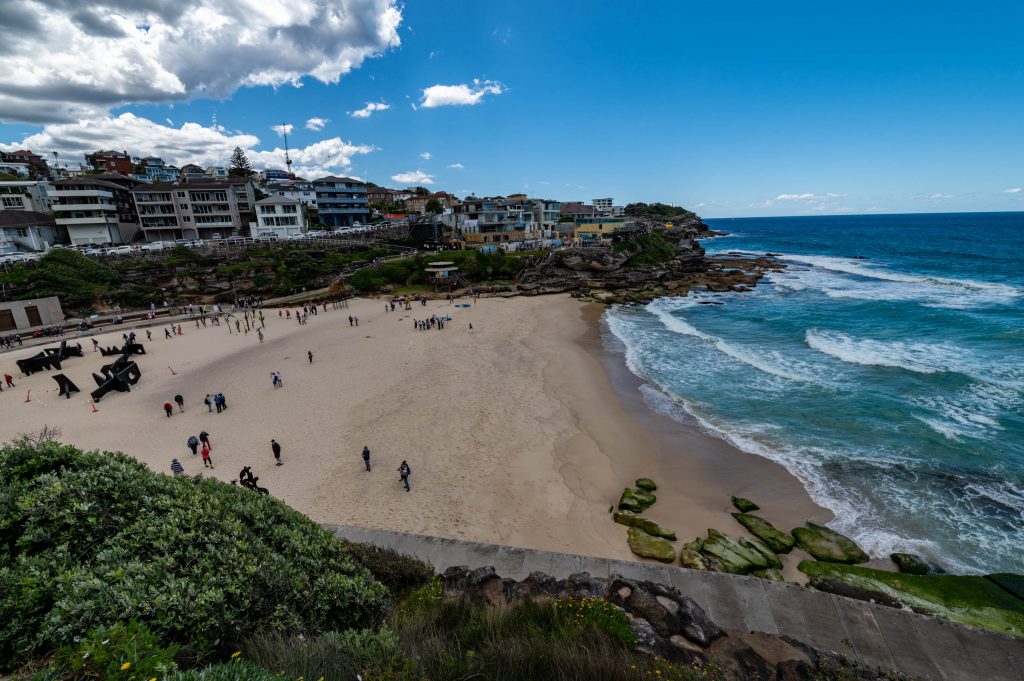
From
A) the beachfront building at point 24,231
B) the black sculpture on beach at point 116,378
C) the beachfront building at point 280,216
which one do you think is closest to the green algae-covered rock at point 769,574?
the black sculpture on beach at point 116,378

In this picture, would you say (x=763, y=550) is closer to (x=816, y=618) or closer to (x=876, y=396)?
(x=816, y=618)

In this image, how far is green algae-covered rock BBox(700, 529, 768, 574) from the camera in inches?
428

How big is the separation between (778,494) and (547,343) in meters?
19.5

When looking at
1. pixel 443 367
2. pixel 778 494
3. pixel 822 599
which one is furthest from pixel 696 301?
pixel 822 599

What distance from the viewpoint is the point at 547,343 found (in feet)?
105

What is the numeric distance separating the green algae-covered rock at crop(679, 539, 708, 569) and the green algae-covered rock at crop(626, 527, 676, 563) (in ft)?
0.80

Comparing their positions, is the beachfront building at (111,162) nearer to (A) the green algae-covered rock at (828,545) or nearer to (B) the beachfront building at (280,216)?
(B) the beachfront building at (280,216)

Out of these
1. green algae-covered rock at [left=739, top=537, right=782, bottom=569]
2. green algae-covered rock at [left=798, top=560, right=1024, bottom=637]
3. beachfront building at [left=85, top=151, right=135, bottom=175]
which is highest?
beachfront building at [left=85, top=151, right=135, bottom=175]

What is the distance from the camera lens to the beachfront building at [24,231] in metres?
51.9

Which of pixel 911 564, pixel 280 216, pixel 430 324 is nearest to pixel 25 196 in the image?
pixel 280 216

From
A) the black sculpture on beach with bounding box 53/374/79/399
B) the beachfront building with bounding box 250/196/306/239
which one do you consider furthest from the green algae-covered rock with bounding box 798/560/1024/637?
the beachfront building with bounding box 250/196/306/239

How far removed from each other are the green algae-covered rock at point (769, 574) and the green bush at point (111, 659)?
39.5ft

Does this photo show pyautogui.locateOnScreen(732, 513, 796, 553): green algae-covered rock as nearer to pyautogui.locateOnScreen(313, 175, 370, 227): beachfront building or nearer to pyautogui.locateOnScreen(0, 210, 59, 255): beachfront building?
pyautogui.locateOnScreen(0, 210, 59, 255): beachfront building

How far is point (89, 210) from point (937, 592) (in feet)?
288
